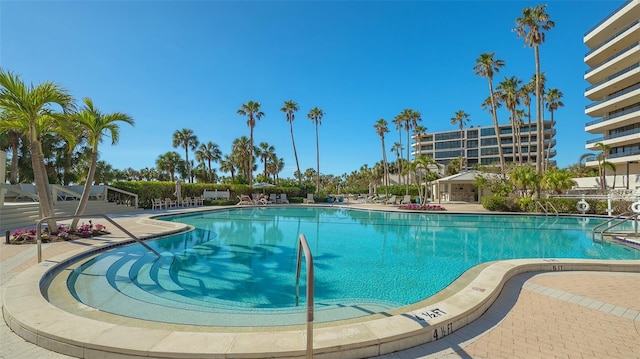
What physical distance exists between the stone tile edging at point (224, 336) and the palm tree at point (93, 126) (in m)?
6.55

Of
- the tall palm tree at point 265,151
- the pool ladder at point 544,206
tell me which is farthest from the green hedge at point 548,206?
the tall palm tree at point 265,151

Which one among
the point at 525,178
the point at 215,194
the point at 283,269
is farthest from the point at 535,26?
the point at 215,194

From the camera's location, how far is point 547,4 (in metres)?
21.8

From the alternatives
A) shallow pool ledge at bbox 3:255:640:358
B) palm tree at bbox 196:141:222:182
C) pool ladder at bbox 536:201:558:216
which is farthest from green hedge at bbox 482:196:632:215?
palm tree at bbox 196:141:222:182

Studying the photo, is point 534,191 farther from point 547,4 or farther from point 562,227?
point 547,4

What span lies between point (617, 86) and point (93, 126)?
4342 cm

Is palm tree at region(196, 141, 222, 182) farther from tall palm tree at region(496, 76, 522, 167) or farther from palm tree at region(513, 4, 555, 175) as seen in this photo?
palm tree at region(513, 4, 555, 175)

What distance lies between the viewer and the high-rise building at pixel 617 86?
2595cm

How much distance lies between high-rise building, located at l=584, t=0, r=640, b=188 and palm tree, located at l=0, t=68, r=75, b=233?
125 feet

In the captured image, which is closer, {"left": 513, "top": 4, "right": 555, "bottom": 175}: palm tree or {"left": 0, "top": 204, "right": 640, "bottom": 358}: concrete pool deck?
{"left": 0, "top": 204, "right": 640, "bottom": 358}: concrete pool deck

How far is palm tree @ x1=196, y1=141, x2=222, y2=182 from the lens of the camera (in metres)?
43.0

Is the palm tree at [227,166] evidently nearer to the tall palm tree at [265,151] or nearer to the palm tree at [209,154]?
the palm tree at [209,154]

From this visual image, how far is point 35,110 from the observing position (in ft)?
25.1

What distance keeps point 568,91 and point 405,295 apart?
140ft
